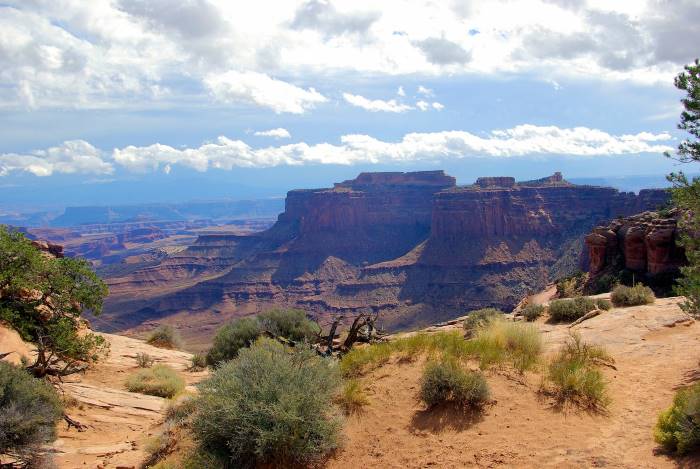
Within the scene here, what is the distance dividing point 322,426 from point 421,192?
15558cm

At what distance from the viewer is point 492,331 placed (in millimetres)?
13359

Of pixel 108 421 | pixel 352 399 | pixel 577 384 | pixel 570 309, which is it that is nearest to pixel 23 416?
pixel 108 421

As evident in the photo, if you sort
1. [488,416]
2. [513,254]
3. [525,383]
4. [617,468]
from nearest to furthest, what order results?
1. [617,468]
2. [488,416]
3. [525,383]
4. [513,254]

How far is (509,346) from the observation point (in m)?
13.0

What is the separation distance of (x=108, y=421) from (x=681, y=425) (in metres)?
13.4

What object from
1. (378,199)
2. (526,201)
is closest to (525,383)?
(526,201)

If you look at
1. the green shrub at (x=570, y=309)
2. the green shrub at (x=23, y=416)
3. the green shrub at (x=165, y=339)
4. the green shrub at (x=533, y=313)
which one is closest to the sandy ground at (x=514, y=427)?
the green shrub at (x=23, y=416)

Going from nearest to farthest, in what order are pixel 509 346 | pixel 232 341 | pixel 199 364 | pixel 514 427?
pixel 514 427 → pixel 509 346 → pixel 232 341 → pixel 199 364

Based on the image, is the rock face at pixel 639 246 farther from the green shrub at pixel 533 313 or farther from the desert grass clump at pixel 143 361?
the desert grass clump at pixel 143 361

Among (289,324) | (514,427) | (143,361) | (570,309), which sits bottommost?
(143,361)

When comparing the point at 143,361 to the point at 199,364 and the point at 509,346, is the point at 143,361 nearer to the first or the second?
the point at 199,364

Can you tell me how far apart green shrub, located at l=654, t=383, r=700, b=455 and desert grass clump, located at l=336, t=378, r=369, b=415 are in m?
5.12

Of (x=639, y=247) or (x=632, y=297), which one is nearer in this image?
(x=632, y=297)

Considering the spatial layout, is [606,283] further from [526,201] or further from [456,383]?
[526,201]
